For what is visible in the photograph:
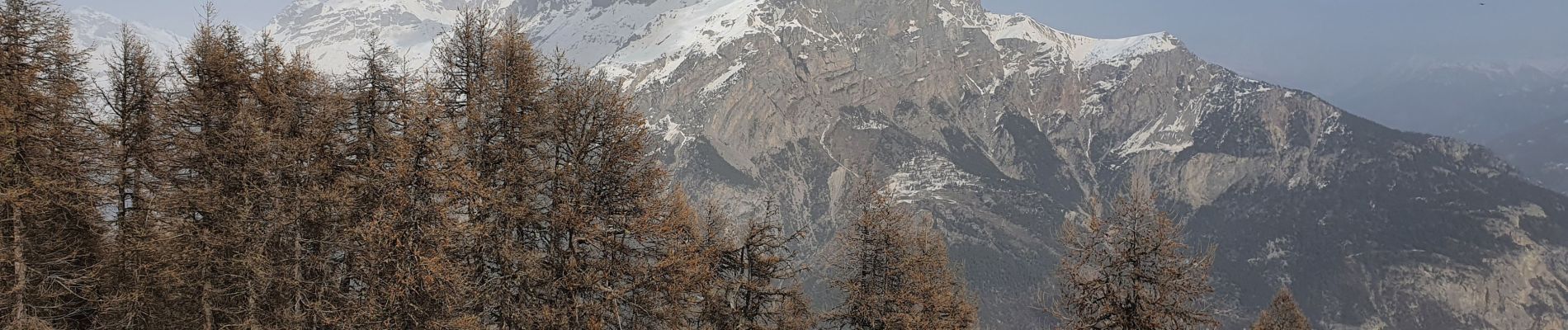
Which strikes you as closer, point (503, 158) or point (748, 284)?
A: point (503, 158)

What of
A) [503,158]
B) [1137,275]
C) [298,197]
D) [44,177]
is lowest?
[1137,275]

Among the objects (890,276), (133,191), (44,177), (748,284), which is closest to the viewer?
(44,177)

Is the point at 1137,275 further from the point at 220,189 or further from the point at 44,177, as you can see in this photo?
the point at 44,177

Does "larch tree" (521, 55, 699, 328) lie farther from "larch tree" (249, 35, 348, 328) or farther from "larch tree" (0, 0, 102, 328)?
"larch tree" (0, 0, 102, 328)

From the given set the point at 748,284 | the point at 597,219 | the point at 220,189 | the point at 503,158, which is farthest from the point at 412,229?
the point at 748,284

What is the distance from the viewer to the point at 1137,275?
19328 mm

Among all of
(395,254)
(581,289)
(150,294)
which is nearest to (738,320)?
(581,289)

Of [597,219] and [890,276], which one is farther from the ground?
[597,219]

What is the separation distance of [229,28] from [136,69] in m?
2.45

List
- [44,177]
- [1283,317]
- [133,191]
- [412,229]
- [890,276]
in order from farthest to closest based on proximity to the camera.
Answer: [1283,317] < [890,276] < [133,191] < [44,177] < [412,229]

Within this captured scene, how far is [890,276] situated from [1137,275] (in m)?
8.03

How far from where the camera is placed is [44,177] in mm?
16000

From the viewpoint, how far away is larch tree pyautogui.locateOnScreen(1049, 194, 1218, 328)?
19.2m

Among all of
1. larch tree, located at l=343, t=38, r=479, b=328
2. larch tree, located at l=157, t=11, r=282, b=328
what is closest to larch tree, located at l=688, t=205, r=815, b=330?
larch tree, located at l=343, t=38, r=479, b=328
